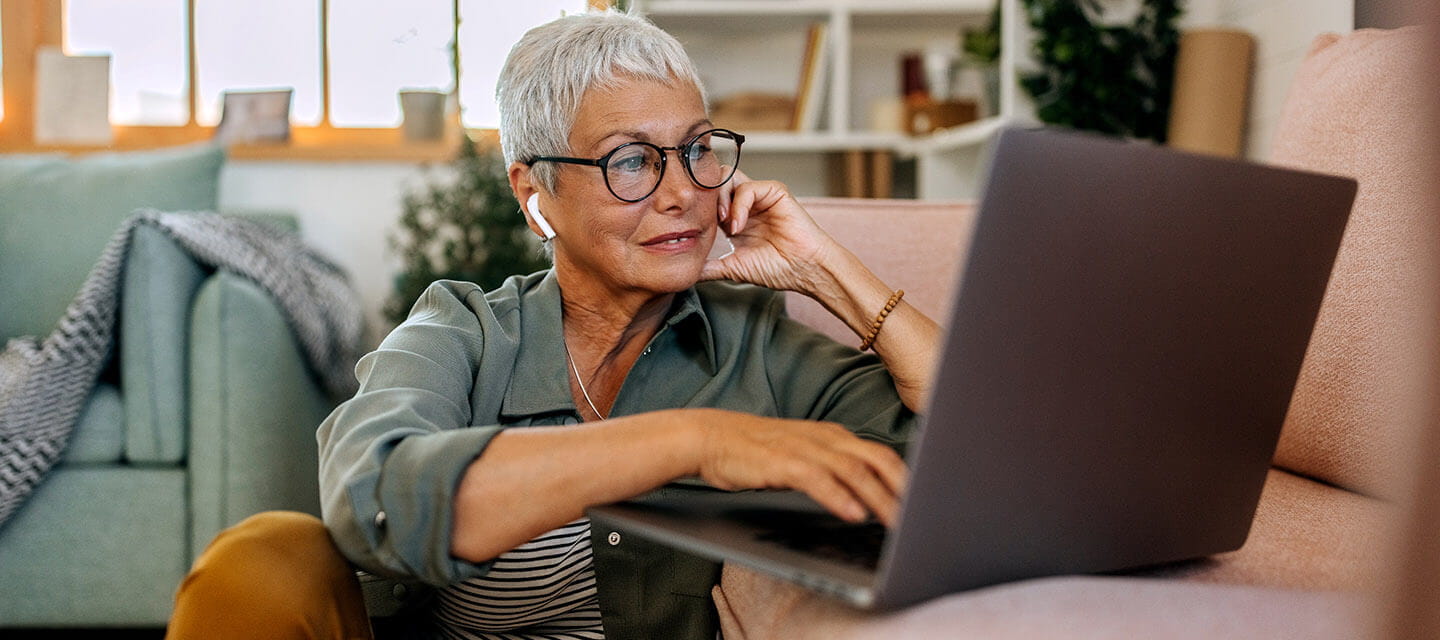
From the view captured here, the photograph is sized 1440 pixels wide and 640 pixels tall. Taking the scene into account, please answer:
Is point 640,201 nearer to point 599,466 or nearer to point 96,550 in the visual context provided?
point 599,466

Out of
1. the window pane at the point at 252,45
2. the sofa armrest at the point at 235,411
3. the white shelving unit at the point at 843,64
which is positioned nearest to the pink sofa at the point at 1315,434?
the sofa armrest at the point at 235,411

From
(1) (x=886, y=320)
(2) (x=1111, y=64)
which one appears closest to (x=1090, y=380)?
(1) (x=886, y=320)

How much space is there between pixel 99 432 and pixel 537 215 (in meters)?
1.24

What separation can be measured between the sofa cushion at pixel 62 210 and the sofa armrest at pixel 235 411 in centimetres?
50

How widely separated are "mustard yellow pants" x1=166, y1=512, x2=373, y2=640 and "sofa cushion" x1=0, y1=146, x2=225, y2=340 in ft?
6.38

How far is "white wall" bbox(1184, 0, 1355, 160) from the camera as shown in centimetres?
204

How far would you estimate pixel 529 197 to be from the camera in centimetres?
127

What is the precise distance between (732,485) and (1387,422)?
0.64 m

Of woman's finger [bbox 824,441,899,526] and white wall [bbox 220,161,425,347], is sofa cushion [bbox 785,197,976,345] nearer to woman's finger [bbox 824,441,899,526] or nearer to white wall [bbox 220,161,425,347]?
woman's finger [bbox 824,441,899,526]

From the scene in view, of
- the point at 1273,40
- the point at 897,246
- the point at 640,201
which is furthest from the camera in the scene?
the point at 1273,40

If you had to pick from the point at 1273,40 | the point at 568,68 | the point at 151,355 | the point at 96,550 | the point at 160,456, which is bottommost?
the point at 96,550

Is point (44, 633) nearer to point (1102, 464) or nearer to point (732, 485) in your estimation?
point (732, 485)

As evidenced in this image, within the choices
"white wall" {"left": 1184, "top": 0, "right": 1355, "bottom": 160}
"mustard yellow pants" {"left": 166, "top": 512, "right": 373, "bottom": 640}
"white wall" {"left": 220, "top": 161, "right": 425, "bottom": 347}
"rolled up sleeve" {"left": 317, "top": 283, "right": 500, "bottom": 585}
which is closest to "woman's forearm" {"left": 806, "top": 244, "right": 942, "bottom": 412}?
"rolled up sleeve" {"left": 317, "top": 283, "right": 500, "bottom": 585}

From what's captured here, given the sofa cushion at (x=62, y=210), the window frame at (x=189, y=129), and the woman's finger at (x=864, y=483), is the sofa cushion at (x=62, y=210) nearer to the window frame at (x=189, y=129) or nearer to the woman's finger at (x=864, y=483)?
the window frame at (x=189, y=129)
